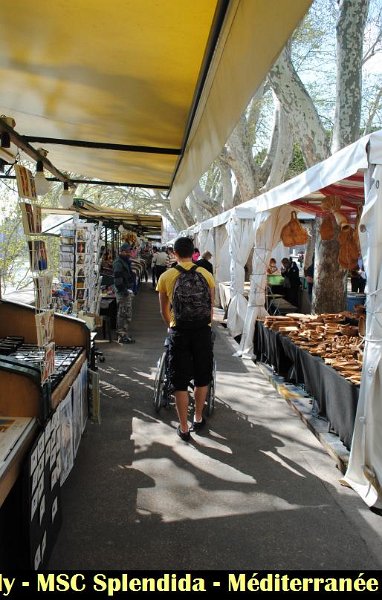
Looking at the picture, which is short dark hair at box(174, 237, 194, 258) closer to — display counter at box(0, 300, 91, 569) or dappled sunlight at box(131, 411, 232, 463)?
display counter at box(0, 300, 91, 569)

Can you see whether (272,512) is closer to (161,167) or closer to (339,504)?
(339,504)

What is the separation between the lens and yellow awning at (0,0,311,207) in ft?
5.48

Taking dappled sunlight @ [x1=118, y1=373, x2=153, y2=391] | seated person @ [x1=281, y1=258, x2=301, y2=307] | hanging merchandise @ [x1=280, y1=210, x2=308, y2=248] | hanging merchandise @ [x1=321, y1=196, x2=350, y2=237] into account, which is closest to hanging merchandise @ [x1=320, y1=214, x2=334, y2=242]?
hanging merchandise @ [x1=280, y1=210, x2=308, y2=248]

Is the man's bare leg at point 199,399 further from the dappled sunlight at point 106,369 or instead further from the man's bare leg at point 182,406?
the dappled sunlight at point 106,369

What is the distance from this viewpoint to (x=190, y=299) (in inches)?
156

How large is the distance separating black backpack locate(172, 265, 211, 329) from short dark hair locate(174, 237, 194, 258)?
16cm

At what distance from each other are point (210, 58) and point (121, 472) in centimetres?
299

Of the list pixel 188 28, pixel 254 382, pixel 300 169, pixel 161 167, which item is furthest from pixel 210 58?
pixel 300 169

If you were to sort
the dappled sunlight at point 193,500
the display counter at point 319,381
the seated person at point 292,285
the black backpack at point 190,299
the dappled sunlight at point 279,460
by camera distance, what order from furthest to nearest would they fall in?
the seated person at point 292,285 → the black backpack at point 190,299 → the display counter at point 319,381 → the dappled sunlight at point 279,460 → the dappled sunlight at point 193,500

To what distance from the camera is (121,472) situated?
11.7 ft

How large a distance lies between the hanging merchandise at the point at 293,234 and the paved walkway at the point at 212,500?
109 inches

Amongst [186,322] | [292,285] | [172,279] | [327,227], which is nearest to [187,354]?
[186,322]

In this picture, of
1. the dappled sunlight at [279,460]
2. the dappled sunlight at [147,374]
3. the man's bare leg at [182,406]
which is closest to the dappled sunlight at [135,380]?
the dappled sunlight at [147,374]

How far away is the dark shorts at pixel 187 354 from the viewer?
4062 mm
